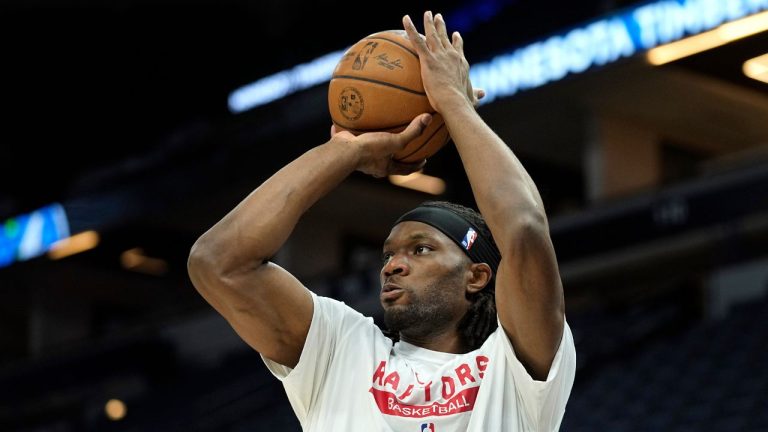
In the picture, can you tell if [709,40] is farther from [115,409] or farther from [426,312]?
[115,409]

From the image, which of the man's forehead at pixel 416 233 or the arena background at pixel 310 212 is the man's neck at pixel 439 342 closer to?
the man's forehead at pixel 416 233

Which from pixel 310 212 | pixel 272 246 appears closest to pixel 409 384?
pixel 272 246

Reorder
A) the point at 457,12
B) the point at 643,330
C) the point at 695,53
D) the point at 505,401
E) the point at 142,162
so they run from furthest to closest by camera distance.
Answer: the point at 142,162 < the point at 457,12 < the point at 643,330 < the point at 695,53 < the point at 505,401

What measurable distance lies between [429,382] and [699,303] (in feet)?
28.5

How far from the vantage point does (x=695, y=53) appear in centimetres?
1005

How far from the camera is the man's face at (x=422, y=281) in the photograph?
3357 mm

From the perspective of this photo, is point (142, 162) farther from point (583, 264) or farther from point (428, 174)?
point (583, 264)

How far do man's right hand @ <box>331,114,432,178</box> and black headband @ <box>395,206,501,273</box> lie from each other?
23cm

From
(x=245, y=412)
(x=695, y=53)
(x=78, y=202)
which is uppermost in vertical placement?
(x=695, y=53)

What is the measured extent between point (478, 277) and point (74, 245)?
13.0 meters

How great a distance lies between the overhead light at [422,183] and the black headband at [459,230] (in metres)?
10.7

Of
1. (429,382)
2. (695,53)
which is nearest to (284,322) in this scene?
(429,382)

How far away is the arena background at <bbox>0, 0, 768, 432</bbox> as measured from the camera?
1052 cm

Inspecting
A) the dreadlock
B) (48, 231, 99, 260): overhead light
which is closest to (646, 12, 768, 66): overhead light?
the dreadlock
